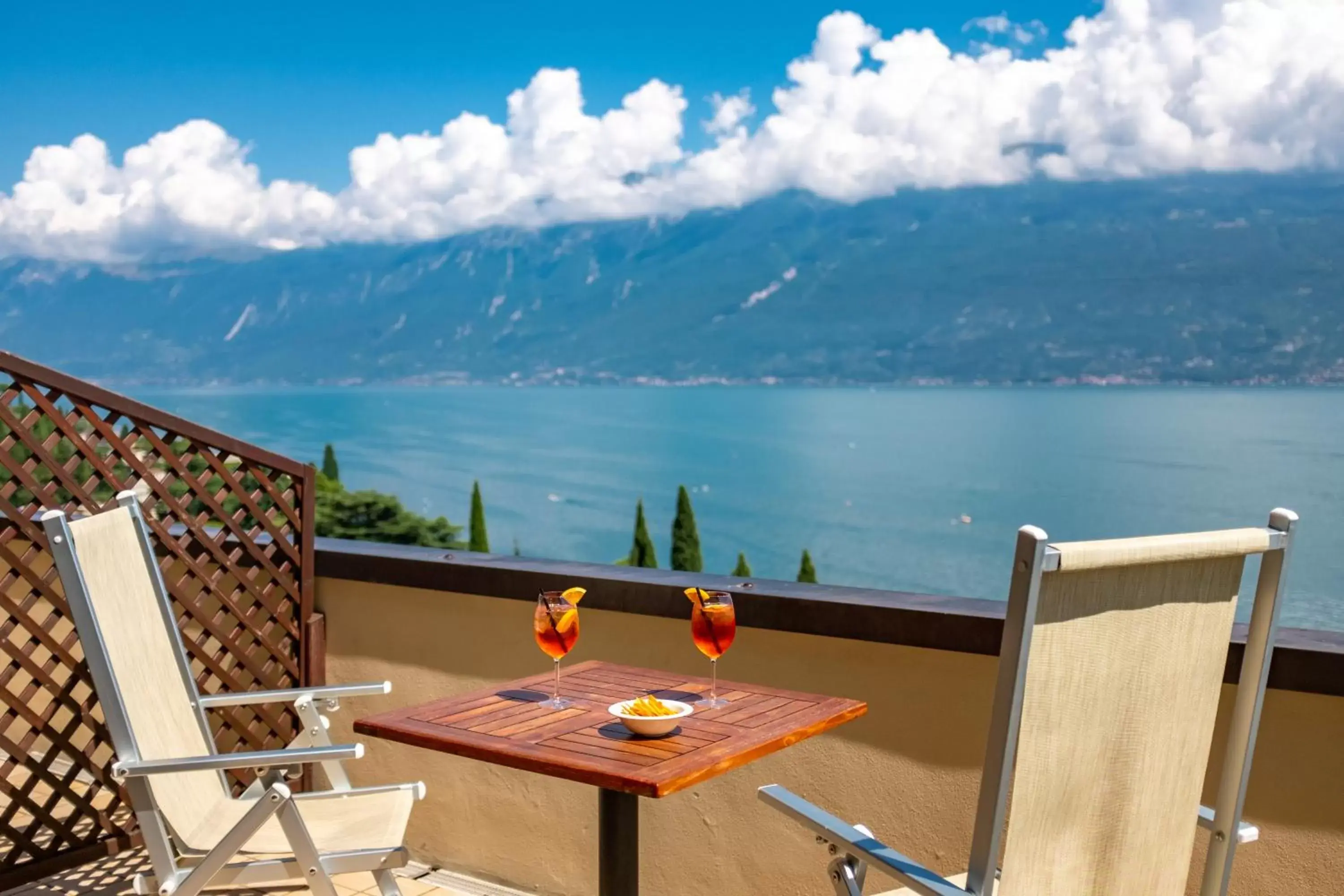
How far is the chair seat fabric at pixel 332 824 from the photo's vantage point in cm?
224

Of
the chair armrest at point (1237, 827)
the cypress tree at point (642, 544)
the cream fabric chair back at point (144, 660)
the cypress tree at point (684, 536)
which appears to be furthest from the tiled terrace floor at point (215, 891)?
the cypress tree at point (684, 536)

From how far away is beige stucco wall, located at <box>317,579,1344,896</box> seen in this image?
7.06 feet

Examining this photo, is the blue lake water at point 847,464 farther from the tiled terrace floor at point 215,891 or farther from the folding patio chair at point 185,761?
the folding patio chair at point 185,761

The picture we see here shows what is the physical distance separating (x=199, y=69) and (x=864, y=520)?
211 ft

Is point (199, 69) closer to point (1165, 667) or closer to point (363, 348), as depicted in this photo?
point (363, 348)

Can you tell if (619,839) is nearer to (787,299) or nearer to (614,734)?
(614,734)

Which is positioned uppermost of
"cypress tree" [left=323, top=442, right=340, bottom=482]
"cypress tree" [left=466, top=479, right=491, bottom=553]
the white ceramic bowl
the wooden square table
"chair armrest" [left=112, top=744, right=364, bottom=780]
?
the white ceramic bowl

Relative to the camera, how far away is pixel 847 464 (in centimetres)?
7800

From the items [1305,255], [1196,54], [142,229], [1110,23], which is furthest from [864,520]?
[142,229]

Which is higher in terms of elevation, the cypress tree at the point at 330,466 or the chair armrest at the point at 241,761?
the chair armrest at the point at 241,761

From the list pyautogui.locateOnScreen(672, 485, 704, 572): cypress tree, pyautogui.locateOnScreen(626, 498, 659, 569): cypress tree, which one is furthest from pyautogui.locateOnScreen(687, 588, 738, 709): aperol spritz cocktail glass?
pyautogui.locateOnScreen(672, 485, 704, 572): cypress tree

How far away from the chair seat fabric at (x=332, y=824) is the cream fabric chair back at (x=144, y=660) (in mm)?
31

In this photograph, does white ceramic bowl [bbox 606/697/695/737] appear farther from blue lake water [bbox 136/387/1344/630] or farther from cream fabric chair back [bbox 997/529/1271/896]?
blue lake water [bbox 136/387/1344/630]

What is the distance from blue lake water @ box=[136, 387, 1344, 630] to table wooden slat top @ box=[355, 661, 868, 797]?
50205mm
